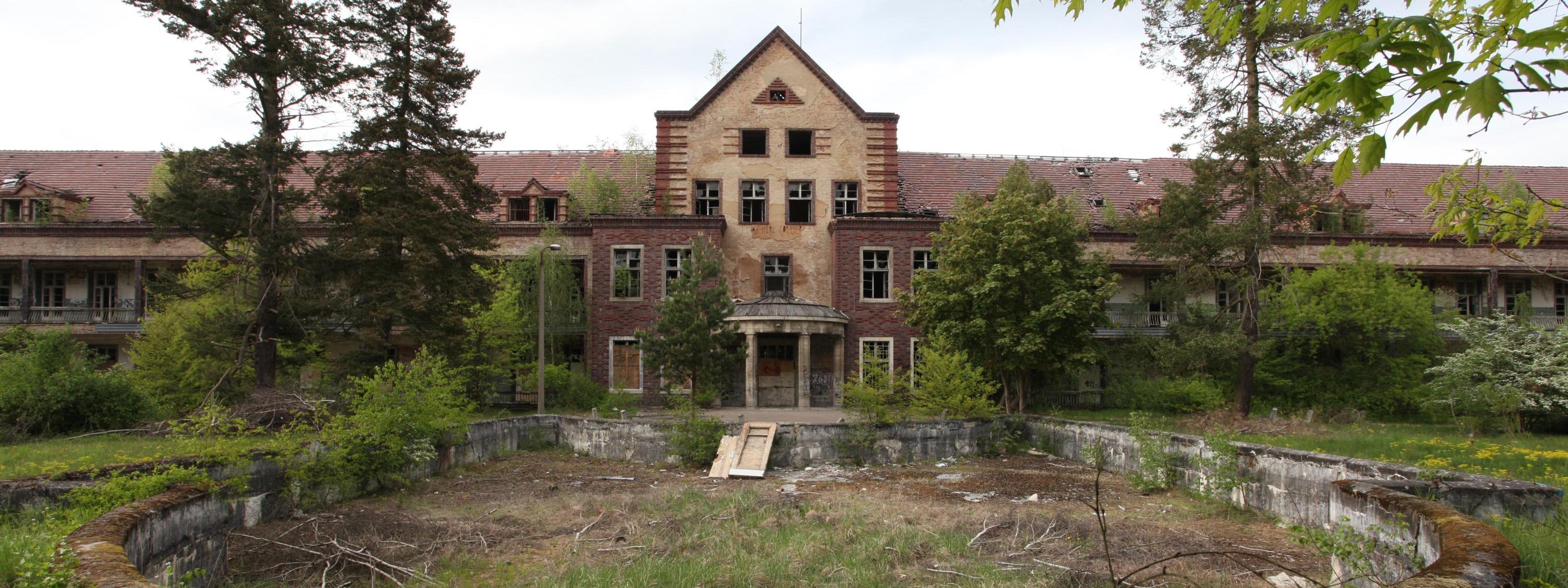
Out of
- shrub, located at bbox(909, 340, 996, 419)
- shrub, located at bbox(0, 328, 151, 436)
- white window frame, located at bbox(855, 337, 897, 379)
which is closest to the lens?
shrub, located at bbox(0, 328, 151, 436)

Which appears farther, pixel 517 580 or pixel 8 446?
pixel 8 446

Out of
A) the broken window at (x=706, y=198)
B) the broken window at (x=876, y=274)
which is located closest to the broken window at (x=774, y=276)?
the broken window at (x=706, y=198)

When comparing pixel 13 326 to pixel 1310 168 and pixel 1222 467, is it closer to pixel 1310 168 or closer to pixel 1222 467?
pixel 1222 467

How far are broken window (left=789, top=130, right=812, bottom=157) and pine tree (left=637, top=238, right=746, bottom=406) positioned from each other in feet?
25.0

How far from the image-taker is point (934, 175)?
37.1 metres

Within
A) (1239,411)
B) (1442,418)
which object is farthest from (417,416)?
(1442,418)

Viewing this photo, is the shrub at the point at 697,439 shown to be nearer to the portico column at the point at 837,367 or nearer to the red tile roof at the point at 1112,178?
the portico column at the point at 837,367

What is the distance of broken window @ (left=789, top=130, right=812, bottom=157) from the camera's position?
1304 inches

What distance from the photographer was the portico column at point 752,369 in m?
28.9

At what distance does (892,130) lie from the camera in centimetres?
3309

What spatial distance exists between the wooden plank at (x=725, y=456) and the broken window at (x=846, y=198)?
14.5 meters

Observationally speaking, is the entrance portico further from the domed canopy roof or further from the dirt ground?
the dirt ground

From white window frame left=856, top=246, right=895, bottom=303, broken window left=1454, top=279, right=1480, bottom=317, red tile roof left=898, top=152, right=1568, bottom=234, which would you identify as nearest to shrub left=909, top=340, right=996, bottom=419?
white window frame left=856, top=246, right=895, bottom=303

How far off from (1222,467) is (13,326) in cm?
3596
